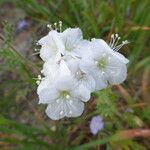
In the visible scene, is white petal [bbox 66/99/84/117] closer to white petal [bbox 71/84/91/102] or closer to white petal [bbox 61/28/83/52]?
white petal [bbox 71/84/91/102]

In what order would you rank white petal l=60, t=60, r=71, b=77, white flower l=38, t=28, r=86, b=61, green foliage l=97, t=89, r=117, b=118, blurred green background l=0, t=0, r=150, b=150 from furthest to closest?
blurred green background l=0, t=0, r=150, b=150 < green foliage l=97, t=89, r=117, b=118 < white flower l=38, t=28, r=86, b=61 < white petal l=60, t=60, r=71, b=77

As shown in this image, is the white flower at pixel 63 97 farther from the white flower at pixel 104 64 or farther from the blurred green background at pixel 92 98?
the blurred green background at pixel 92 98

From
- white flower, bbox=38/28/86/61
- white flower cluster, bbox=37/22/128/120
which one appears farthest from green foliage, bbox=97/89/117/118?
white flower, bbox=38/28/86/61

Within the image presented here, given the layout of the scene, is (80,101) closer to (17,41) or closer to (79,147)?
(79,147)

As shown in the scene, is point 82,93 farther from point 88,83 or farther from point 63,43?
point 63,43

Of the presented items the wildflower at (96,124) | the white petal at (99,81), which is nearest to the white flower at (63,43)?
the white petal at (99,81)
